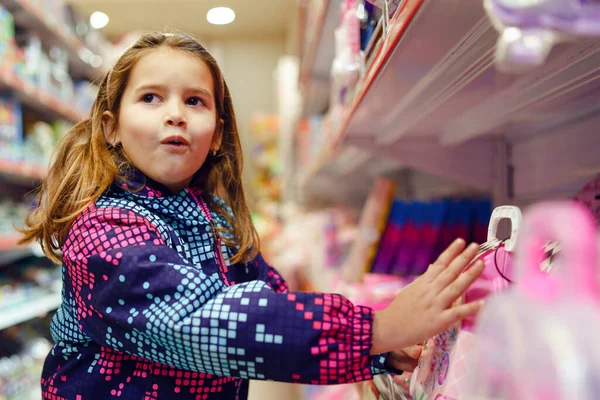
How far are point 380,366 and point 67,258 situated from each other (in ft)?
1.53

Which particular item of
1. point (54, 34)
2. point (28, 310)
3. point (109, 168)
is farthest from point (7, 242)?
point (109, 168)

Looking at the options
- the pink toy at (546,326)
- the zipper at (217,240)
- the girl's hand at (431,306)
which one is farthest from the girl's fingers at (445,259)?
the zipper at (217,240)

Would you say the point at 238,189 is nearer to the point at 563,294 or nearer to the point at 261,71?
the point at 563,294

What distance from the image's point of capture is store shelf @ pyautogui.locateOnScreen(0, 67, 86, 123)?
7.06 ft

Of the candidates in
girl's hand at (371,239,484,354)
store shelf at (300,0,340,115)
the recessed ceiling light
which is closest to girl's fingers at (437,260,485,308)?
girl's hand at (371,239,484,354)

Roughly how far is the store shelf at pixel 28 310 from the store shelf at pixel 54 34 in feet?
3.17

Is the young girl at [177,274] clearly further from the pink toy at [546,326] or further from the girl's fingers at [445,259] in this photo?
the pink toy at [546,326]

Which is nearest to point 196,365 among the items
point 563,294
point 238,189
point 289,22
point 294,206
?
point 563,294

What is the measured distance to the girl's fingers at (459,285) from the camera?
530 mm

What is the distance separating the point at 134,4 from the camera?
430 cm

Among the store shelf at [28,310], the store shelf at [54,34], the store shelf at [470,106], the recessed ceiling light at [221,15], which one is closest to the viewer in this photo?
the store shelf at [470,106]

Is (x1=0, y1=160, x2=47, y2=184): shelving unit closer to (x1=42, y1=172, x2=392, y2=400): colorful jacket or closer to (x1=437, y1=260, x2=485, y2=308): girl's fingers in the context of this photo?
(x1=42, y1=172, x2=392, y2=400): colorful jacket

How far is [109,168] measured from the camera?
0.90 meters

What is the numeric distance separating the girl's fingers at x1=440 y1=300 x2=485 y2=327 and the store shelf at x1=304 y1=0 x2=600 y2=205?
0.29 m
